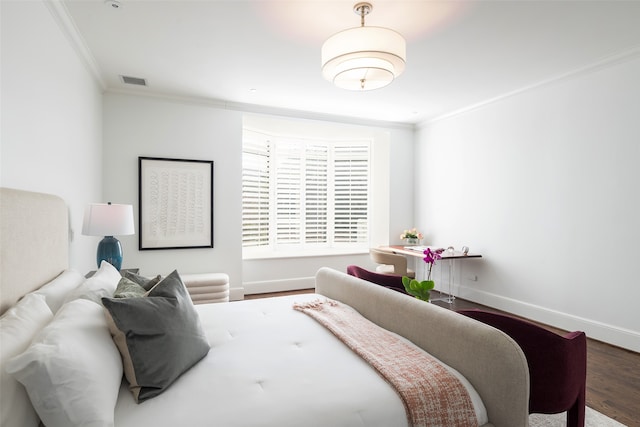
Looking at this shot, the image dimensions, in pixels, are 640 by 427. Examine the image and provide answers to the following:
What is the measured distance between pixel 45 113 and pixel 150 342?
71.6 inches

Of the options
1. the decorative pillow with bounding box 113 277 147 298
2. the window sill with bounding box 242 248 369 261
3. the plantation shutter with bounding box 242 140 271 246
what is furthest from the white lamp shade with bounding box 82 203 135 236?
the plantation shutter with bounding box 242 140 271 246

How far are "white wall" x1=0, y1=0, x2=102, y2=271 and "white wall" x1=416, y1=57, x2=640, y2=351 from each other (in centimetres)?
451

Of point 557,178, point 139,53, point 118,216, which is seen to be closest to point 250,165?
point 139,53

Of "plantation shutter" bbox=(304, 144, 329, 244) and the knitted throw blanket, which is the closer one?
the knitted throw blanket

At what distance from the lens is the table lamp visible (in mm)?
2738

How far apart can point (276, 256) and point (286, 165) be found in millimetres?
1477

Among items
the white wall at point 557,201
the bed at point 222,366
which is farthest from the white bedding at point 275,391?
the white wall at point 557,201

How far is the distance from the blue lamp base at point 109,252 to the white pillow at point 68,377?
1.96 metres

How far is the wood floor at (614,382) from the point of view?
2.19m

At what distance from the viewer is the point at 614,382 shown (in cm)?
257

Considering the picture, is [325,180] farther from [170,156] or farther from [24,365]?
[24,365]

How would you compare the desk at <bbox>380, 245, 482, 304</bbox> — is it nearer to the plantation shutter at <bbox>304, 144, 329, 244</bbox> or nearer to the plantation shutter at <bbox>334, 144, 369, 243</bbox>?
the plantation shutter at <bbox>334, 144, 369, 243</bbox>

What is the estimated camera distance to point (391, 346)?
1.70 m

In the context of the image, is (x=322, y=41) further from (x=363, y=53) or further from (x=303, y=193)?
(x=303, y=193)
